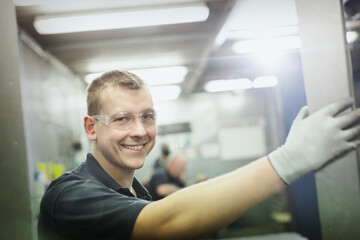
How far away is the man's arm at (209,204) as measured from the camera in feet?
2.16

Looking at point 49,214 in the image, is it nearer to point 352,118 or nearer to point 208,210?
point 208,210

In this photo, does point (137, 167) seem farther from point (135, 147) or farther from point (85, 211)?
point (85, 211)

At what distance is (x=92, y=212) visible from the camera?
0.75 meters

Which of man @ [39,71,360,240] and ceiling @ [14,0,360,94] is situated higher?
ceiling @ [14,0,360,94]

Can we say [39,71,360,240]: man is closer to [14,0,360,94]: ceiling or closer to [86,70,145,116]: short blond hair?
[86,70,145,116]: short blond hair

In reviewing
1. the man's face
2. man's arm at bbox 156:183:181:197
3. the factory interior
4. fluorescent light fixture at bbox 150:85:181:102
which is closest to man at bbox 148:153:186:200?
man's arm at bbox 156:183:181:197

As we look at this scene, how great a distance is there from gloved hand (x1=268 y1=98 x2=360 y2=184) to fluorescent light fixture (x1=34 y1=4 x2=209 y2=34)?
5.31 ft

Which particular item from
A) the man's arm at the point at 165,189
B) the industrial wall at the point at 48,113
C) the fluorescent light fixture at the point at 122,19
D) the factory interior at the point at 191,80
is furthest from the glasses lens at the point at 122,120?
the fluorescent light fixture at the point at 122,19

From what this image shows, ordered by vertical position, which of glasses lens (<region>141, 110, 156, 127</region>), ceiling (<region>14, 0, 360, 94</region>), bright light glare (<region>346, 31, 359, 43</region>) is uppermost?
ceiling (<region>14, 0, 360, 94</region>)

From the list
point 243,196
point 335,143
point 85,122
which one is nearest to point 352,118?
point 335,143

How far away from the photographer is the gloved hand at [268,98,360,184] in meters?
0.65

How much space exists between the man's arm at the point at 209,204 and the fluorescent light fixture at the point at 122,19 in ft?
5.20

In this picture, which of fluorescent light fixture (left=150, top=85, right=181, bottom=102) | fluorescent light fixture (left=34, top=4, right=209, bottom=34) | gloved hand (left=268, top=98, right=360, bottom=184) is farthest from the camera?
fluorescent light fixture (left=34, top=4, right=209, bottom=34)

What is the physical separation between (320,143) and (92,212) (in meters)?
0.56
